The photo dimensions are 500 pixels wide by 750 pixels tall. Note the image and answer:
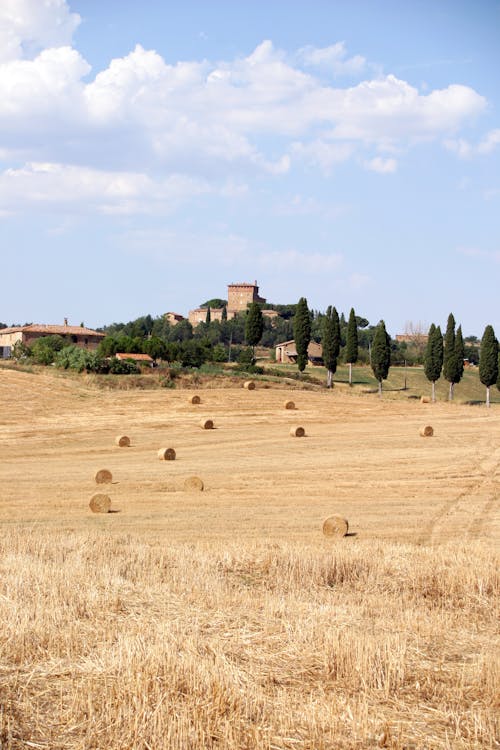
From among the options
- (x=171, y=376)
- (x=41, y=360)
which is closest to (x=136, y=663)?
(x=171, y=376)

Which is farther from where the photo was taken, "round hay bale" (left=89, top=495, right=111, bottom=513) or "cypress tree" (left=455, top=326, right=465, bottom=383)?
"cypress tree" (left=455, top=326, right=465, bottom=383)

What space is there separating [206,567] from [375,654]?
5.26 meters

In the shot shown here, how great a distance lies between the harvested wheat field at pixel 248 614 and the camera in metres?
7.05

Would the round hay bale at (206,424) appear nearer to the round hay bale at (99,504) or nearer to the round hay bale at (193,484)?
the round hay bale at (193,484)

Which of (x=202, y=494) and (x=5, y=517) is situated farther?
(x=202, y=494)

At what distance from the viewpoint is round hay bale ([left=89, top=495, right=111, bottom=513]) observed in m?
23.2

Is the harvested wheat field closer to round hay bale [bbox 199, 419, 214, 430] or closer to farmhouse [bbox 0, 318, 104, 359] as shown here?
round hay bale [bbox 199, 419, 214, 430]

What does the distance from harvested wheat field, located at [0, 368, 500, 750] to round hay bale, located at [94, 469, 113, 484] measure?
282 millimetres

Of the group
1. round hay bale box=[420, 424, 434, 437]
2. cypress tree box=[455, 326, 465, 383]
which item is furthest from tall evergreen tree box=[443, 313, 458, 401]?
round hay bale box=[420, 424, 434, 437]

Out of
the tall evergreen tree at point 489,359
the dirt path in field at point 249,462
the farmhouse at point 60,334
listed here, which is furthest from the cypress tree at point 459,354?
the farmhouse at point 60,334

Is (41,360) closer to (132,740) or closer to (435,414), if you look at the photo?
(435,414)

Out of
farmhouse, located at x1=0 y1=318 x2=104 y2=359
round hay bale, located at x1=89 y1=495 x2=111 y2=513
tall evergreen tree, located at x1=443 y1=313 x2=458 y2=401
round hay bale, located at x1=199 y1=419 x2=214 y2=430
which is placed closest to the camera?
round hay bale, located at x1=89 y1=495 x2=111 y2=513

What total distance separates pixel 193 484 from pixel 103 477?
334 centimetres

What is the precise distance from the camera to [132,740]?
664 cm
